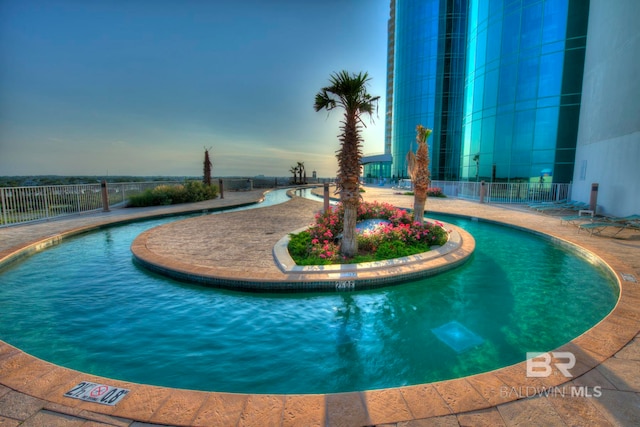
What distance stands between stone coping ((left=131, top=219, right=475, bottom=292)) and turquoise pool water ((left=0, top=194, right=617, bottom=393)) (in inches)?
8.1

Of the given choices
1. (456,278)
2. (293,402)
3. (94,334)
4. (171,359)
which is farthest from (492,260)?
(94,334)

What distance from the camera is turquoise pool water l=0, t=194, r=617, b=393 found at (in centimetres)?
362

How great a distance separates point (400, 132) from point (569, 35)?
1048 inches

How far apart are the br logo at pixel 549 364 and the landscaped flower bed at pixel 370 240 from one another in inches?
153

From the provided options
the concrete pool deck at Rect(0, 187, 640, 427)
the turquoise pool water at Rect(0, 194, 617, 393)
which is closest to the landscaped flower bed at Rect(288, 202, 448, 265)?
the turquoise pool water at Rect(0, 194, 617, 393)

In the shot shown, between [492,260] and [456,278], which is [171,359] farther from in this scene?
[492,260]

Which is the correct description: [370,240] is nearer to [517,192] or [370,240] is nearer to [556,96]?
[517,192]

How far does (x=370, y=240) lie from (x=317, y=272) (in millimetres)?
2339

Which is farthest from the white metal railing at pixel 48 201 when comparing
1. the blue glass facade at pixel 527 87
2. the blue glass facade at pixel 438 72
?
the blue glass facade at pixel 438 72

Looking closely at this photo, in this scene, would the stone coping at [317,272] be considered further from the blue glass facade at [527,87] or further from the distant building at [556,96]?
the blue glass facade at [527,87]

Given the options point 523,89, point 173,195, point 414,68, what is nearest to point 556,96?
point 523,89

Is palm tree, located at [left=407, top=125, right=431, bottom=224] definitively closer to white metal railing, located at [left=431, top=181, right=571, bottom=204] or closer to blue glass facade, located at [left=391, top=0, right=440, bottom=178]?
white metal railing, located at [left=431, top=181, right=571, bottom=204]

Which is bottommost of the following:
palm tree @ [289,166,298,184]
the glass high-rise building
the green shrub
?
the green shrub

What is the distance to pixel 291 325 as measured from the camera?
15.3 feet
